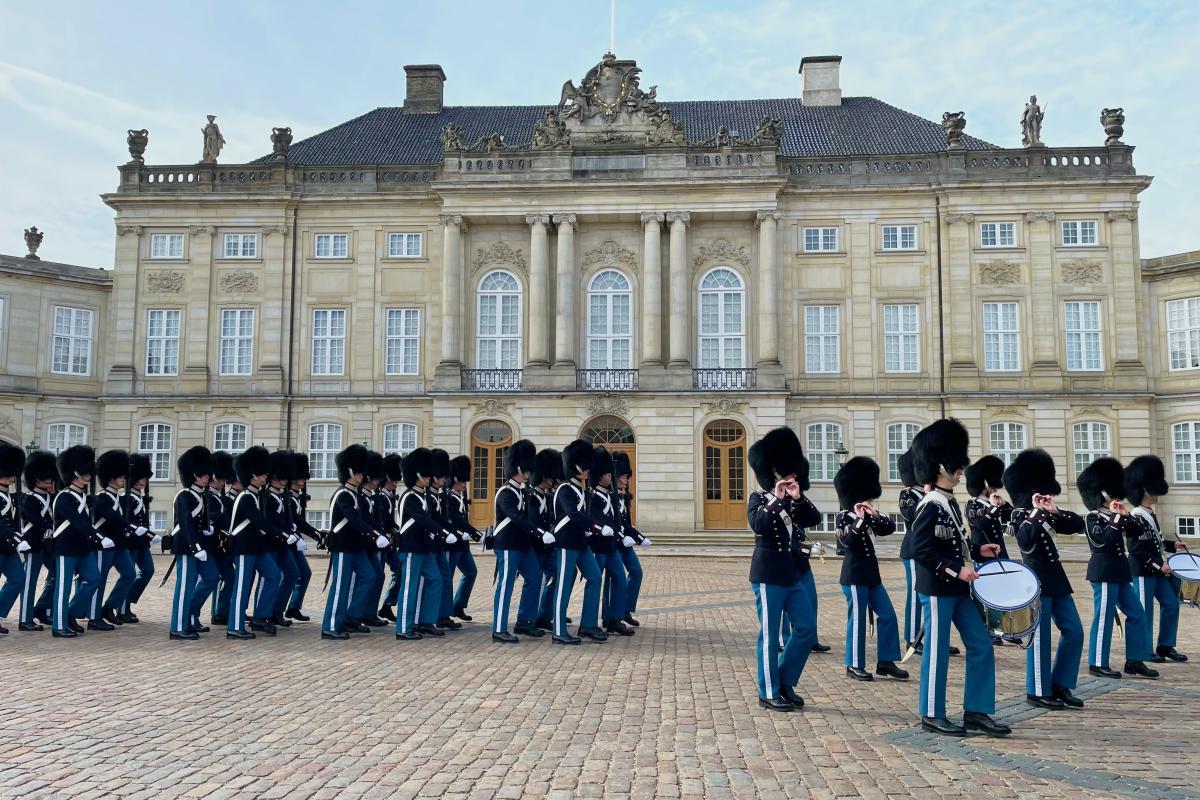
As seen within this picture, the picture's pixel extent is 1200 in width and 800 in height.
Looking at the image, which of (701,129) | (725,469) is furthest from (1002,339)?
(701,129)

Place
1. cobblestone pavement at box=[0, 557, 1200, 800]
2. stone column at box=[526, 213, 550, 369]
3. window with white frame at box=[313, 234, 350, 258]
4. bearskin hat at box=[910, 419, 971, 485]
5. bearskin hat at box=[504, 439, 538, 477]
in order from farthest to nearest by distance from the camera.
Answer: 1. window with white frame at box=[313, 234, 350, 258]
2. stone column at box=[526, 213, 550, 369]
3. bearskin hat at box=[504, 439, 538, 477]
4. bearskin hat at box=[910, 419, 971, 485]
5. cobblestone pavement at box=[0, 557, 1200, 800]

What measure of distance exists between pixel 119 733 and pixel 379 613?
20.4 feet

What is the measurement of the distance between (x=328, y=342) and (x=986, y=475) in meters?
26.1

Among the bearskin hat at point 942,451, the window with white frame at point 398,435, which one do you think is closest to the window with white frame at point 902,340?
the window with white frame at point 398,435

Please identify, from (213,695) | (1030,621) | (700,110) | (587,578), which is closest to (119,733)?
(213,695)

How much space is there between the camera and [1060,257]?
30328 millimetres

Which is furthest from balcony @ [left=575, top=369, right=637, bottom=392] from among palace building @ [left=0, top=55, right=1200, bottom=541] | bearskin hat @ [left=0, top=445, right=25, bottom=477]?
bearskin hat @ [left=0, top=445, right=25, bottom=477]

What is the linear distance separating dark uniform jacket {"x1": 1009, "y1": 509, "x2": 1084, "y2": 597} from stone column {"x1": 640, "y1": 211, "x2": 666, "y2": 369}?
73.1 feet

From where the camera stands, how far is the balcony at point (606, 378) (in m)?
30.5

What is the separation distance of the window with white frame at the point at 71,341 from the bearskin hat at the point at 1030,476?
32.3 m

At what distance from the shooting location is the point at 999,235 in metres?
30.6

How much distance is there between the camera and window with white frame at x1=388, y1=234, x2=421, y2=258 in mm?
32219

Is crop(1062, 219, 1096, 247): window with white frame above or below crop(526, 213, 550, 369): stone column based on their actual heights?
above

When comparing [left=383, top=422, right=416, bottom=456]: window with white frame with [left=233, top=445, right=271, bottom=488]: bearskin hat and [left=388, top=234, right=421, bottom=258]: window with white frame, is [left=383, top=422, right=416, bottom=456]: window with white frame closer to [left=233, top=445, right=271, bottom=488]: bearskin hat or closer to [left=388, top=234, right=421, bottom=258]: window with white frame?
[left=388, top=234, right=421, bottom=258]: window with white frame
